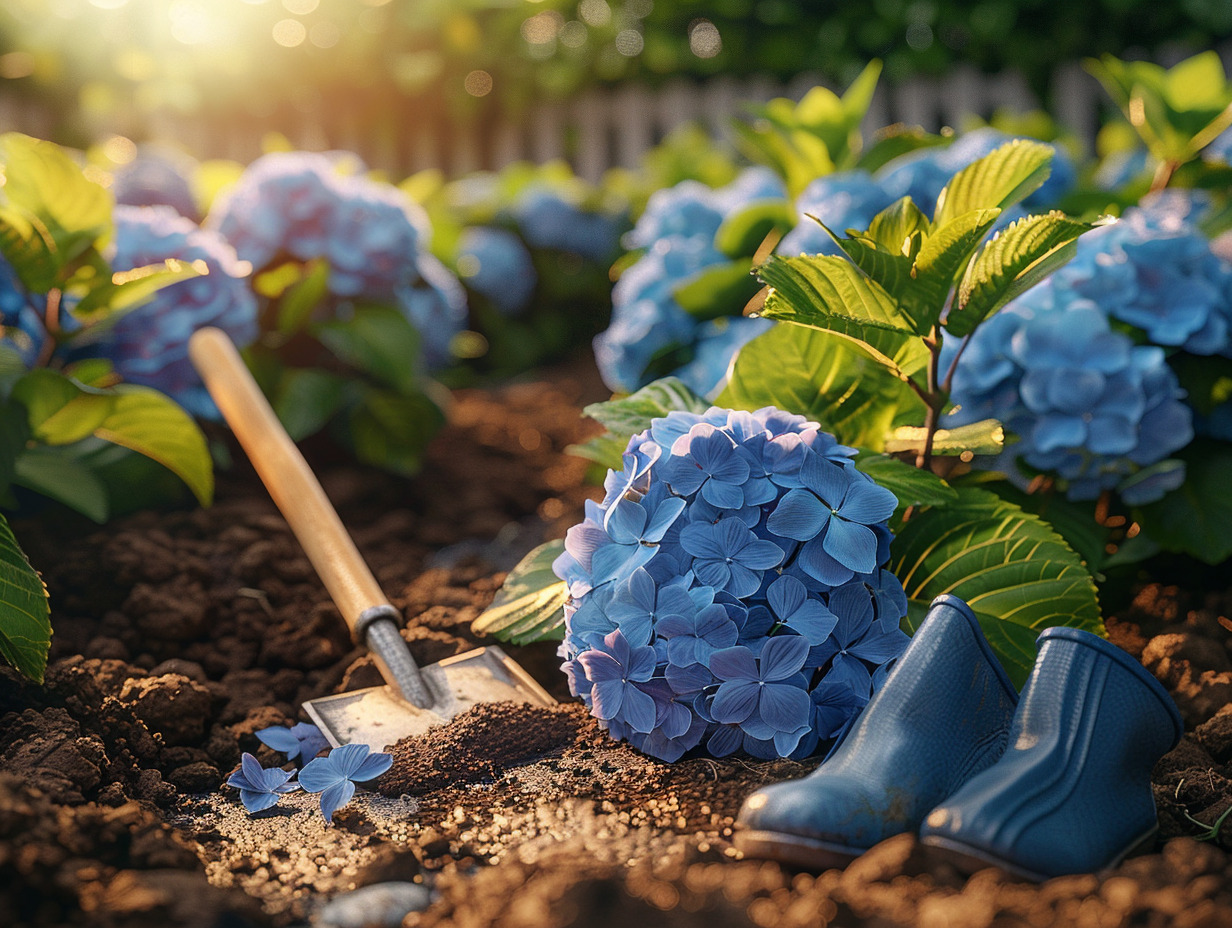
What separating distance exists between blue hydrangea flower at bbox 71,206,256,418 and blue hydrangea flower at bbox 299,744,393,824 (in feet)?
3.20

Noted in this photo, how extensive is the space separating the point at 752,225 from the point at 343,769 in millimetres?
1293

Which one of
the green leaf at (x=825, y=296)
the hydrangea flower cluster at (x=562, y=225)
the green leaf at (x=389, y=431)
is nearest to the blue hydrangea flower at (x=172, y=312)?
the green leaf at (x=389, y=431)

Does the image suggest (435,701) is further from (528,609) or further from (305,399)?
(305,399)

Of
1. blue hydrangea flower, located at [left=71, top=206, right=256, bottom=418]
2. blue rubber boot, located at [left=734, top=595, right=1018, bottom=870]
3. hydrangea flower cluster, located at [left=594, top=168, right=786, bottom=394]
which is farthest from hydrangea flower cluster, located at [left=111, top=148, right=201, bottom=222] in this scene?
blue rubber boot, located at [left=734, top=595, right=1018, bottom=870]

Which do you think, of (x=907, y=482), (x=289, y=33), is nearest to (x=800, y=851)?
(x=907, y=482)

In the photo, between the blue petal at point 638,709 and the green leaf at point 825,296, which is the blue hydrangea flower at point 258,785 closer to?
the blue petal at point 638,709

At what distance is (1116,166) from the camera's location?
9.02ft

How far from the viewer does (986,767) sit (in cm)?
87

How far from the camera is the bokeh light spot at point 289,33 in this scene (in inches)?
238

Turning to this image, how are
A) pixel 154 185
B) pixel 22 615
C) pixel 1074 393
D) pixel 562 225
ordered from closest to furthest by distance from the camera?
pixel 22 615 < pixel 1074 393 < pixel 154 185 < pixel 562 225

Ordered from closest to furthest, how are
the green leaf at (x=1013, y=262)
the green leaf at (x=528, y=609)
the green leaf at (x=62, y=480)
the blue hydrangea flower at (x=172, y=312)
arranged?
the green leaf at (x=1013, y=262) < the green leaf at (x=528, y=609) < the green leaf at (x=62, y=480) < the blue hydrangea flower at (x=172, y=312)

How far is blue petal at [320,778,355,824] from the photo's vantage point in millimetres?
989

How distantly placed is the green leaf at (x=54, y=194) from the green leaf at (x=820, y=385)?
Answer: 1.06m

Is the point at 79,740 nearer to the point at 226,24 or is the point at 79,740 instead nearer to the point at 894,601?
the point at 894,601
